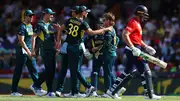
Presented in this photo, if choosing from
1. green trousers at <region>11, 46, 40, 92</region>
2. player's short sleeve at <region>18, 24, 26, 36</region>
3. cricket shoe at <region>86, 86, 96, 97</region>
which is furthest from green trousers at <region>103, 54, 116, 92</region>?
player's short sleeve at <region>18, 24, 26, 36</region>

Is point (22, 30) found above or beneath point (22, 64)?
above

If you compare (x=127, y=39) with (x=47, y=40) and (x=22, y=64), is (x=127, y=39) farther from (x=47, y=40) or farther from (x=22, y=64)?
(x=22, y=64)

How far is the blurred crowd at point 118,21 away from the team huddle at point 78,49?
5309 mm

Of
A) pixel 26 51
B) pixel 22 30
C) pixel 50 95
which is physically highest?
pixel 22 30

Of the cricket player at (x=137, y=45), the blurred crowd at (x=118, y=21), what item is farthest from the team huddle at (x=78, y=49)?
the blurred crowd at (x=118, y=21)

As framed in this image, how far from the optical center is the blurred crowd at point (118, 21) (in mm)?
23406

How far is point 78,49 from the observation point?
16203mm

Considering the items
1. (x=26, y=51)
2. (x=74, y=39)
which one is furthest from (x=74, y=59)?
(x=26, y=51)

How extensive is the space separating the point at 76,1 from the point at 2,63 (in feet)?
19.8

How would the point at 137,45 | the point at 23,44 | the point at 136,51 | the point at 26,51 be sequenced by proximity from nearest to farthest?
the point at 136,51, the point at 137,45, the point at 23,44, the point at 26,51

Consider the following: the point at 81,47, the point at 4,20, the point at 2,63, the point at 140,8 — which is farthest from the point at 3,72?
the point at 140,8

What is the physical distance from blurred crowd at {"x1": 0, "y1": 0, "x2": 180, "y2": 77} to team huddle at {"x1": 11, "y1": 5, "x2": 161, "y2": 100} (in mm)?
5309

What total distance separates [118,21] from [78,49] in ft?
33.9

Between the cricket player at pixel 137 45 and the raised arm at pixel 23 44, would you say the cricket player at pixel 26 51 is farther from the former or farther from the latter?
the cricket player at pixel 137 45
